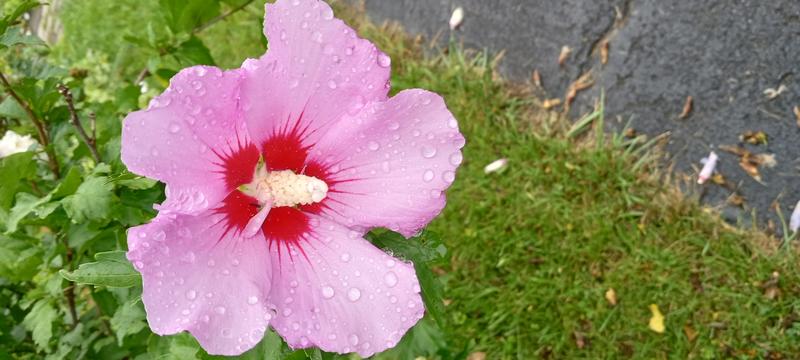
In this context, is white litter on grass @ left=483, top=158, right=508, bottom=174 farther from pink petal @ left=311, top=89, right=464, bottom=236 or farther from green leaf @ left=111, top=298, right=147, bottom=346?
pink petal @ left=311, top=89, right=464, bottom=236

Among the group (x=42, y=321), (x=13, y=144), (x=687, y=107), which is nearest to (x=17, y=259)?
(x=42, y=321)

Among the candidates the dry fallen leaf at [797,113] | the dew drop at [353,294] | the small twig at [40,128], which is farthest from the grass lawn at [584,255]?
the dew drop at [353,294]

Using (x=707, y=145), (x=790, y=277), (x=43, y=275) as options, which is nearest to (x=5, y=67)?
(x=43, y=275)

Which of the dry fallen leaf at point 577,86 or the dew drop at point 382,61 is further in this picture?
the dry fallen leaf at point 577,86

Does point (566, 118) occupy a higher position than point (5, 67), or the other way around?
point (5, 67)

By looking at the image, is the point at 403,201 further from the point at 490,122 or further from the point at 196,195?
the point at 490,122

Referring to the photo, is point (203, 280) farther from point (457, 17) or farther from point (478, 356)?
point (457, 17)

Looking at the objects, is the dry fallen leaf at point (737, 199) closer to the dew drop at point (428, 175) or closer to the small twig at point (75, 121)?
the dew drop at point (428, 175)
